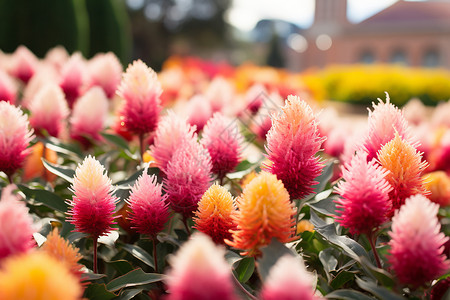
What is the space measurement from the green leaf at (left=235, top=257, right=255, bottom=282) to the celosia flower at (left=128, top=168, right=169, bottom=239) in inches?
9.3

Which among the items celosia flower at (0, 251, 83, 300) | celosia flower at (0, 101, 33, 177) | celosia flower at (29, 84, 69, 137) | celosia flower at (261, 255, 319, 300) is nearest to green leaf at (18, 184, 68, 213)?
celosia flower at (0, 101, 33, 177)

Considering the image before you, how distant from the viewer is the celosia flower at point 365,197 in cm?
91

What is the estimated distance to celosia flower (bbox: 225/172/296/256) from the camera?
2.84 feet

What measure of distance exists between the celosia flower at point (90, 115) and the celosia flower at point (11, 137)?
587 mm

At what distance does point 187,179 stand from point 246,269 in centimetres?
27

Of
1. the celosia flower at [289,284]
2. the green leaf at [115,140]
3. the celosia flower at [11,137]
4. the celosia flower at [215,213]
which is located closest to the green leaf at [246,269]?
the celosia flower at [215,213]

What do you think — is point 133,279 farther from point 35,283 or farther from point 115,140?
point 115,140

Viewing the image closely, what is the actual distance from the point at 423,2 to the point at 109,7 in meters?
38.9

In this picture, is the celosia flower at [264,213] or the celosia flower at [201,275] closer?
the celosia flower at [201,275]

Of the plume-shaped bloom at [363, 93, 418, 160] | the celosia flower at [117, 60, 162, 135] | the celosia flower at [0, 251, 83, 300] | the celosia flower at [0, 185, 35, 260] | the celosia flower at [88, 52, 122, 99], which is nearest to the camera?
the celosia flower at [0, 251, 83, 300]

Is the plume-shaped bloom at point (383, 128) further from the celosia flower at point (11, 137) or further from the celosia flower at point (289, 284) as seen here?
the celosia flower at point (11, 137)

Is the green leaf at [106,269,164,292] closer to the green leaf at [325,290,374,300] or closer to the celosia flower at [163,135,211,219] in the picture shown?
the celosia flower at [163,135,211,219]

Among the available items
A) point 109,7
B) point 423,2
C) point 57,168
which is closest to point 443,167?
point 57,168

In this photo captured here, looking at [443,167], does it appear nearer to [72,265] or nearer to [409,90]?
[72,265]
